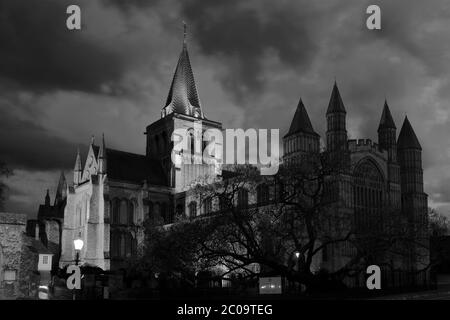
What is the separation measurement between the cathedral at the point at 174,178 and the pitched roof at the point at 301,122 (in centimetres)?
10

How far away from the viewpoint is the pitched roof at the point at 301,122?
6322cm

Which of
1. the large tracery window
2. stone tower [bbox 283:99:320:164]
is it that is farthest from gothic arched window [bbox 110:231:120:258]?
the large tracery window

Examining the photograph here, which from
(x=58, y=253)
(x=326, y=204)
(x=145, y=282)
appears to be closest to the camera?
(x=326, y=204)

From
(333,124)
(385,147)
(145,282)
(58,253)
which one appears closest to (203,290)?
(145,282)

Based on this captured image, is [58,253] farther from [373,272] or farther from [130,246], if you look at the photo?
[373,272]

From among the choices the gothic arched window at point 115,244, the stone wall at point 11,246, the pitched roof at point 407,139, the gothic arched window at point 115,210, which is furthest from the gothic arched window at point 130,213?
the stone wall at point 11,246

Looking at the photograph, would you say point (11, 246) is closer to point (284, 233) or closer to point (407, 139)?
point (284, 233)

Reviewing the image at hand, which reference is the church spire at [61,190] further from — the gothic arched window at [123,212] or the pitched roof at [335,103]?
the pitched roof at [335,103]

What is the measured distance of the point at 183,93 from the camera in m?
94.3

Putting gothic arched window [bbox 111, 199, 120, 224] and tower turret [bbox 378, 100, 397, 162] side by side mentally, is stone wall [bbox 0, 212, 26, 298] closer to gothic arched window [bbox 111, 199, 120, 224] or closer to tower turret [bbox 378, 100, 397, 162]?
gothic arched window [bbox 111, 199, 120, 224]

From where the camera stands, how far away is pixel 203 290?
42031 millimetres

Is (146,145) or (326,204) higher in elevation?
(146,145)

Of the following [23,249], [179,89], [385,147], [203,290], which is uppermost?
[179,89]
